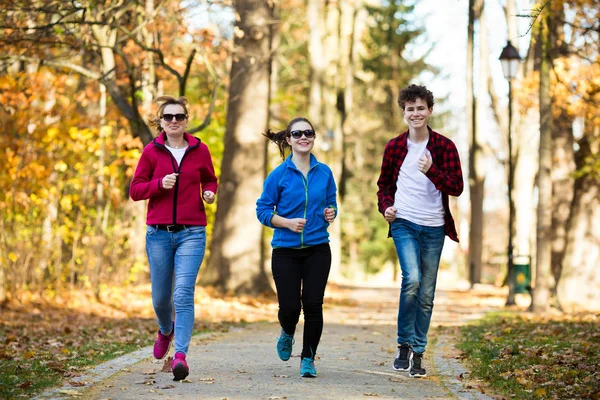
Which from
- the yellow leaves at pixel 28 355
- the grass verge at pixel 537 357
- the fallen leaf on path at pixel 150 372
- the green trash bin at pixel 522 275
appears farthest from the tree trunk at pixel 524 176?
the fallen leaf on path at pixel 150 372

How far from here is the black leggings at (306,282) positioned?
7344 millimetres

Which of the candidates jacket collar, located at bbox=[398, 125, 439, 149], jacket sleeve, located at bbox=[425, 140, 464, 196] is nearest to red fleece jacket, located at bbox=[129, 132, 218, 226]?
jacket collar, located at bbox=[398, 125, 439, 149]

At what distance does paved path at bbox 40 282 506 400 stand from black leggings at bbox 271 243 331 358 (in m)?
0.40

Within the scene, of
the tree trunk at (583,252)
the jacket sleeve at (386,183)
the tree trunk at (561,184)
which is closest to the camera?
the jacket sleeve at (386,183)

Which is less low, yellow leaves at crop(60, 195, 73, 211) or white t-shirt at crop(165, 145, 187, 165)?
white t-shirt at crop(165, 145, 187, 165)

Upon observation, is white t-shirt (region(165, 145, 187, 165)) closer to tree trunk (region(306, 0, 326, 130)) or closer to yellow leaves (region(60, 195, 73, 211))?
yellow leaves (region(60, 195, 73, 211))

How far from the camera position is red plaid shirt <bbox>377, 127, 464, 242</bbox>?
24.7 ft

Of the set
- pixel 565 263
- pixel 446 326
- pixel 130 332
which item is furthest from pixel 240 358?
pixel 565 263

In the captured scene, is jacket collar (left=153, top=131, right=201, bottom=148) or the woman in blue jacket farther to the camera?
jacket collar (left=153, top=131, right=201, bottom=148)

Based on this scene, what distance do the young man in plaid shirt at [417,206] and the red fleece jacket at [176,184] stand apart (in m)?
1.46

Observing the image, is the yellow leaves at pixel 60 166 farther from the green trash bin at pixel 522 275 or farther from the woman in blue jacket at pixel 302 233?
the green trash bin at pixel 522 275

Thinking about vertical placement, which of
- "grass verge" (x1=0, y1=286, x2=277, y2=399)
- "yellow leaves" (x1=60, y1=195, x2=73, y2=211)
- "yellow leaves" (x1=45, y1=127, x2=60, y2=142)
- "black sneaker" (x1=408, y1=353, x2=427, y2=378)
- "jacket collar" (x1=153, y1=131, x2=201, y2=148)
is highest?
"yellow leaves" (x1=45, y1=127, x2=60, y2=142)

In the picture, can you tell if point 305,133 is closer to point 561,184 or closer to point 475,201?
point 561,184

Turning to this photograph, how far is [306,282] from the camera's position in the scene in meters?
7.38
